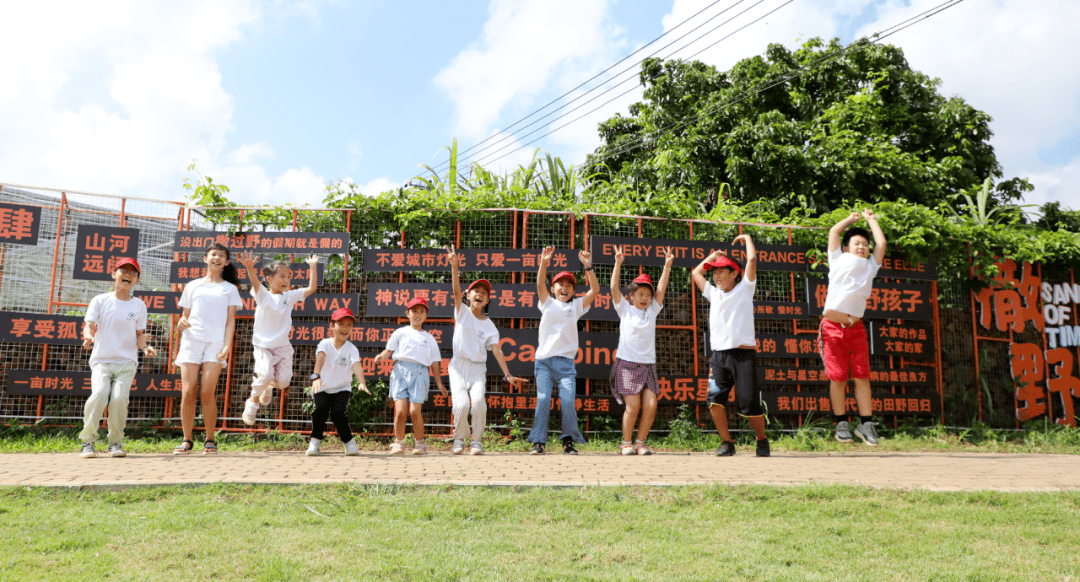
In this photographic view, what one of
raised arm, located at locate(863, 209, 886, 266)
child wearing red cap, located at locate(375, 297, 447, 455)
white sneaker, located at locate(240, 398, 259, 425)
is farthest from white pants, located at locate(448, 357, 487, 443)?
raised arm, located at locate(863, 209, 886, 266)

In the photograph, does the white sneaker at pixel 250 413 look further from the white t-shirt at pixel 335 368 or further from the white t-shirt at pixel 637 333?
the white t-shirt at pixel 637 333

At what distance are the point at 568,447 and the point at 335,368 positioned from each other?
7.27 feet

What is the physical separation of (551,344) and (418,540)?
3.34 metres

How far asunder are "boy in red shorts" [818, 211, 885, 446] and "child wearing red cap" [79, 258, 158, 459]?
6.19 metres

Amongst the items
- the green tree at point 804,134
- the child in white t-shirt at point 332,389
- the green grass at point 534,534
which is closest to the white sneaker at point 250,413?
the child in white t-shirt at point 332,389

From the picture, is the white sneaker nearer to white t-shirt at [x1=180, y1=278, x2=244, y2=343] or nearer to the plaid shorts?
white t-shirt at [x1=180, y1=278, x2=244, y2=343]

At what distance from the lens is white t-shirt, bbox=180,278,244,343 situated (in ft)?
19.4

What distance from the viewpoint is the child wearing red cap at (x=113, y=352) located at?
18.6 ft

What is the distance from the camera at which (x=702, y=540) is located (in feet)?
10.3

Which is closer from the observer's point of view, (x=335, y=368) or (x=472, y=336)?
(x=335, y=368)

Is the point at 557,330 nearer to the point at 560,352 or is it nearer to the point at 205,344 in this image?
the point at 560,352

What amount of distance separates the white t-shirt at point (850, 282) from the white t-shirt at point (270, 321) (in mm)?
5210

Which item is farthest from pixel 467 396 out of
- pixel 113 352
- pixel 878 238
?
pixel 878 238

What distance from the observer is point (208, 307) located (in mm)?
5953
